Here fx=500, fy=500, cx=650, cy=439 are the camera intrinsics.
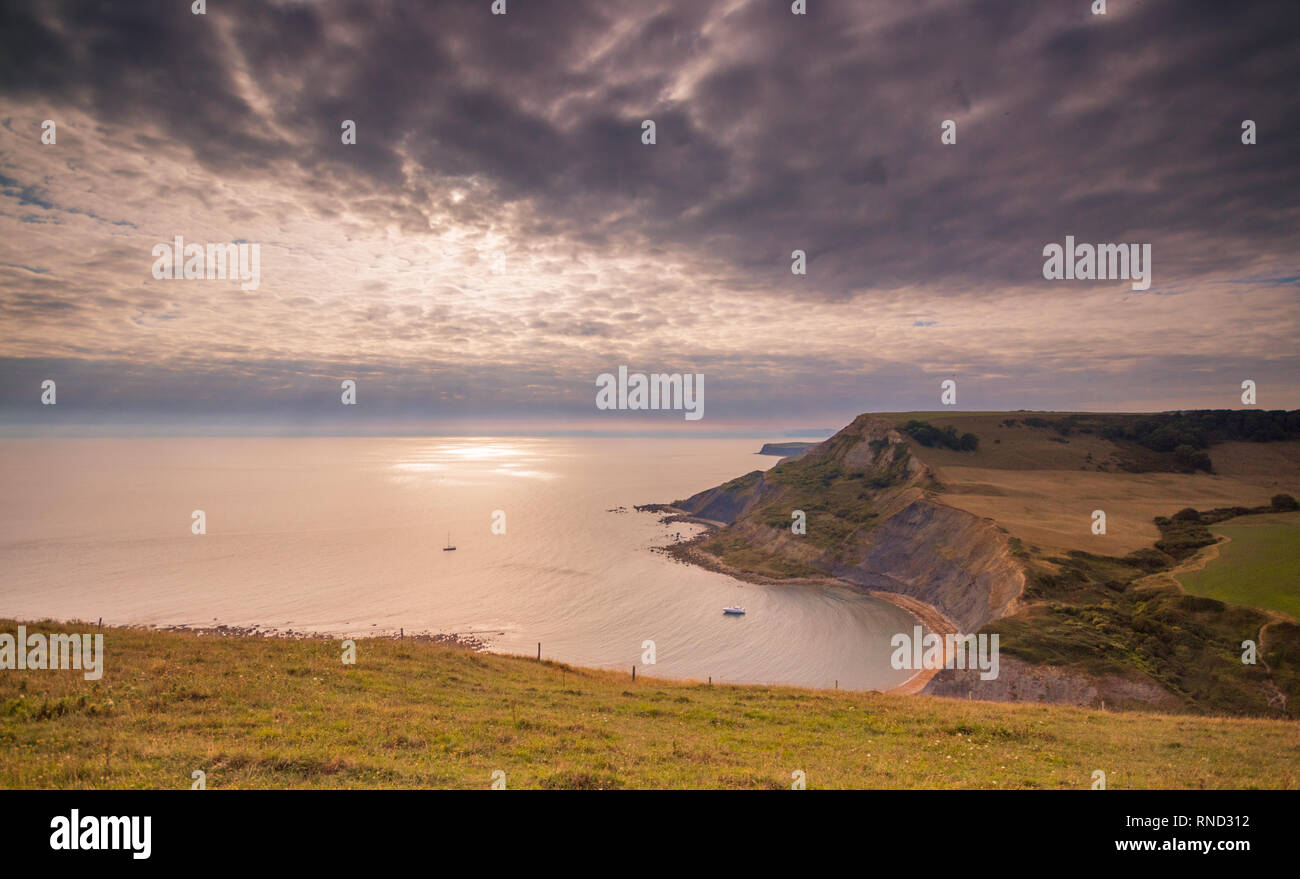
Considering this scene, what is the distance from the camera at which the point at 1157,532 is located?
6962 cm

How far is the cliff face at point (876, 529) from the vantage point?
66125 mm

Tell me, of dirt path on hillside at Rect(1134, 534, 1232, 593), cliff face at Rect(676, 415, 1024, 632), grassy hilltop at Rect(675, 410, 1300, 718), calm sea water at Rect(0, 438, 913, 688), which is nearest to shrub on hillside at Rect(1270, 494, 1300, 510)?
grassy hilltop at Rect(675, 410, 1300, 718)

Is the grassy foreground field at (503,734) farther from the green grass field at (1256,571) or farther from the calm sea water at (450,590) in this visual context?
the calm sea water at (450,590)

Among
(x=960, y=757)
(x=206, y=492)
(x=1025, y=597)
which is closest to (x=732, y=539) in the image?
(x=1025, y=597)

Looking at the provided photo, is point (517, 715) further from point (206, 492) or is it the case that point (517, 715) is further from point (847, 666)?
point (206, 492)

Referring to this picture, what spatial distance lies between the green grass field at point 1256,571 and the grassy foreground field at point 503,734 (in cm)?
3221

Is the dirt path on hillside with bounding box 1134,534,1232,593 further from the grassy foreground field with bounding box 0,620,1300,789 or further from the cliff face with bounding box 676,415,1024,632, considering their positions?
the grassy foreground field with bounding box 0,620,1300,789

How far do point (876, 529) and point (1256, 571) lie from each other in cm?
4694

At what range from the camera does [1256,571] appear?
4834 centimetres

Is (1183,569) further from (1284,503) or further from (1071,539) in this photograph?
(1284,503)

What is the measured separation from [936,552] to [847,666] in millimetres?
30919

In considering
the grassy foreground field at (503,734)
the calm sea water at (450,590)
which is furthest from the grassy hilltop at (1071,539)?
the grassy foreground field at (503,734)

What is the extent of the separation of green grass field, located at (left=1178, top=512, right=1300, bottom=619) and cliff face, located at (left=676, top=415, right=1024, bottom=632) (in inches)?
589

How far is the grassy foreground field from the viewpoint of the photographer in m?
11.7
